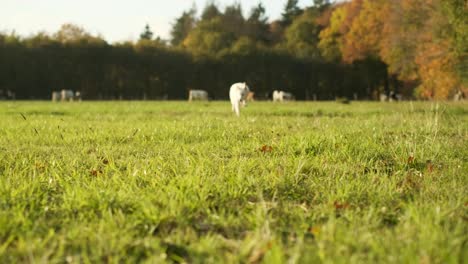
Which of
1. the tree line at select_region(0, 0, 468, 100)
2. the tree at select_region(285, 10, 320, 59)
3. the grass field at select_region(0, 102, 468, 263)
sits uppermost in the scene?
the tree at select_region(285, 10, 320, 59)

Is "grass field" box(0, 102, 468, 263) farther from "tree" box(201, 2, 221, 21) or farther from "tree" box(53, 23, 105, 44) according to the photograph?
"tree" box(201, 2, 221, 21)

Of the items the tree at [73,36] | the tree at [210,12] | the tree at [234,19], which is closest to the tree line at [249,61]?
the tree at [73,36]

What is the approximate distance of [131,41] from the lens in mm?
61312

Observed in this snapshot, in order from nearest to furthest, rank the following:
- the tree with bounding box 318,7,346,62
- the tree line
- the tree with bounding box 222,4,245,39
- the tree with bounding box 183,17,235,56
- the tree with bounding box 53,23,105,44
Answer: the tree line
the tree with bounding box 53,23,105,44
the tree with bounding box 183,17,235,56
the tree with bounding box 318,7,346,62
the tree with bounding box 222,4,245,39

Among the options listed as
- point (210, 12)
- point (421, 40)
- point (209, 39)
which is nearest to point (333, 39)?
point (209, 39)

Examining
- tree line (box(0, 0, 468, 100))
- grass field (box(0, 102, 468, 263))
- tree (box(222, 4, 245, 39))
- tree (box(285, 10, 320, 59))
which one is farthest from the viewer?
tree (box(222, 4, 245, 39))

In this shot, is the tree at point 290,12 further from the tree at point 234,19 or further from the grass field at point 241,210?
the grass field at point 241,210

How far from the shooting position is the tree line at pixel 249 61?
42.5 metres

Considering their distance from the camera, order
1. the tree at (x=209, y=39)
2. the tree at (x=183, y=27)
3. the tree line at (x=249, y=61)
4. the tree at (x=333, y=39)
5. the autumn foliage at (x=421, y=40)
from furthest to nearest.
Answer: the tree at (x=183, y=27) → the tree at (x=333, y=39) → the tree at (x=209, y=39) → the tree line at (x=249, y=61) → the autumn foliage at (x=421, y=40)

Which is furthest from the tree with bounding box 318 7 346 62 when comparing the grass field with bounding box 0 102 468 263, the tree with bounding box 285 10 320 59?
the grass field with bounding box 0 102 468 263

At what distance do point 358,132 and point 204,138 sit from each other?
8.82ft

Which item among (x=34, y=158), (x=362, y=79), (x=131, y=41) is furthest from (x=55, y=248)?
(x=362, y=79)

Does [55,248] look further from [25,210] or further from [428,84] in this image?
[428,84]

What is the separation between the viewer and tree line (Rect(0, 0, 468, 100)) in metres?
42.5
